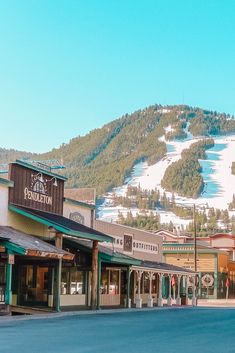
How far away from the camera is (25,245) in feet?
97.6

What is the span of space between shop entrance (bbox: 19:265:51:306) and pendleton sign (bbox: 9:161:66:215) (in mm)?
3063

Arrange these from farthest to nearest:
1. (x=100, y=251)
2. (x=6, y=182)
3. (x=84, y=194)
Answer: (x=84, y=194), (x=100, y=251), (x=6, y=182)

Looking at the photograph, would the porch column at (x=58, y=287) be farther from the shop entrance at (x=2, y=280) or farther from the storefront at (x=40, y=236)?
the shop entrance at (x=2, y=280)

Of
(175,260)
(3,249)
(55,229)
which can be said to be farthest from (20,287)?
(175,260)

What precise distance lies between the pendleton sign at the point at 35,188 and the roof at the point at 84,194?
598 centimetres

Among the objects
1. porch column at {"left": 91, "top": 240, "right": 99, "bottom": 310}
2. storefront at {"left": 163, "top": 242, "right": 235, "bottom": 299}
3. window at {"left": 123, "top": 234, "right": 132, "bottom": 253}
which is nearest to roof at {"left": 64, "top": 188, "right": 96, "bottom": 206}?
window at {"left": 123, "top": 234, "right": 132, "bottom": 253}

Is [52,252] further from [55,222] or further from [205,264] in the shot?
[205,264]

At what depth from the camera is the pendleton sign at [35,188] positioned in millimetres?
34081

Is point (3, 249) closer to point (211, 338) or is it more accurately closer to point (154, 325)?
point (154, 325)

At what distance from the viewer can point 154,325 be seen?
83.9 feet

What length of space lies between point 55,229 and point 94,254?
181 inches

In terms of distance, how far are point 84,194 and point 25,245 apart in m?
15.9

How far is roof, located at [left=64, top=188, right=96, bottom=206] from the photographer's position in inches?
1756

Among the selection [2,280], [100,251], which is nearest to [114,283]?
[100,251]
